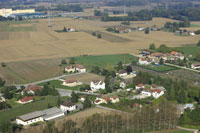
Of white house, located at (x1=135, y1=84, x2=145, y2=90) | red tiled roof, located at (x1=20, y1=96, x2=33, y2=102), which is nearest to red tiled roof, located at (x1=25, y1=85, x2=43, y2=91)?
red tiled roof, located at (x1=20, y1=96, x2=33, y2=102)

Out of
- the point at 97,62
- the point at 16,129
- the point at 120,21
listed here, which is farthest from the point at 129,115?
the point at 120,21

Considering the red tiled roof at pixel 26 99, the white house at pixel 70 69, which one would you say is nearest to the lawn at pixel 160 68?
the white house at pixel 70 69

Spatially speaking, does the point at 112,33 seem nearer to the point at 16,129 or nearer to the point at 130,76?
the point at 130,76

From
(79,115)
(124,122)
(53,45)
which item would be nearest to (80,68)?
(79,115)

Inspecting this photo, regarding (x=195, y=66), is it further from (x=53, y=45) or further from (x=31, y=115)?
(x=53, y=45)

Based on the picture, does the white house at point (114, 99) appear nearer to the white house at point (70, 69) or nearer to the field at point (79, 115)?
the field at point (79, 115)

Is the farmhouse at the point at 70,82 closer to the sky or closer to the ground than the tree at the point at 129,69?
closer to the ground

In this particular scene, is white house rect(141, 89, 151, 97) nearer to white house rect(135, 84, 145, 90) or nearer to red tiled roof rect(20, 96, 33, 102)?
white house rect(135, 84, 145, 90)
